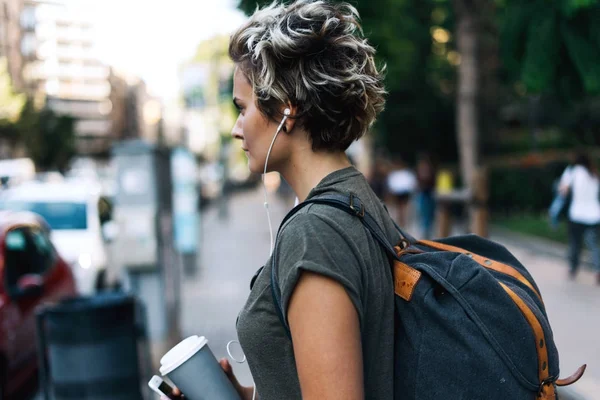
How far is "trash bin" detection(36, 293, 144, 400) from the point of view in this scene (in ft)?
14.4

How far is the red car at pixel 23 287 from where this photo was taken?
18.8 ft

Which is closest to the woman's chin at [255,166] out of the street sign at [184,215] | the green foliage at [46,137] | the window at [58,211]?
the window at [58,211]

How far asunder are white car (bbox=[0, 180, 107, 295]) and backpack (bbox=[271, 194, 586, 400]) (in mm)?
7834

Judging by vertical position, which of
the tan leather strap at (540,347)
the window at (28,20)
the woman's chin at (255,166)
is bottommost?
the tan leather strap at (540,347)

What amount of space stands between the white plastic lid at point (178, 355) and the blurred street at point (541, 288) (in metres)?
3.81

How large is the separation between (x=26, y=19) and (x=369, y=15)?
67532 mm

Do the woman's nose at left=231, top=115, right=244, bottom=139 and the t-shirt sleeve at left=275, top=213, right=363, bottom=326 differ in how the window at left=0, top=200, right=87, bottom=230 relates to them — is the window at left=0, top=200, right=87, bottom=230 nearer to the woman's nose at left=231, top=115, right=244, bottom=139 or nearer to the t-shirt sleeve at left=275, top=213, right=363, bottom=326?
the woman's nose at left=231, top=115, right=244, bottom=139

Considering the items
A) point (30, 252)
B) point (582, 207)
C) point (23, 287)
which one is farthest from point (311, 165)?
point (582, 207)

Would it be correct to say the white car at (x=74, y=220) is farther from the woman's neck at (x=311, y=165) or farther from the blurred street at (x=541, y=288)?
the woman's neck at (x=311, y=165)

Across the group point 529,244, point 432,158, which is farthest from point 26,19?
point 529,244

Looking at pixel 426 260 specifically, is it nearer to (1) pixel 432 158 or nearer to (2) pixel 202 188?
(1) pixel 432 158

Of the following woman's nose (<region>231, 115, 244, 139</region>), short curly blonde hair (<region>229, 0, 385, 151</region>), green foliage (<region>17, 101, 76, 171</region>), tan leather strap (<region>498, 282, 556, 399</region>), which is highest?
short curly blonde hair (<region>229, 0, 385, 151</region>)

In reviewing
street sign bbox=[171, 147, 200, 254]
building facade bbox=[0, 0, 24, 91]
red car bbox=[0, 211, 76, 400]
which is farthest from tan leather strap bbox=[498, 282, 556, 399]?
building facade bbox=[0, 0, 24, 91]

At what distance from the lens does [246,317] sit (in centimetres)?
146
